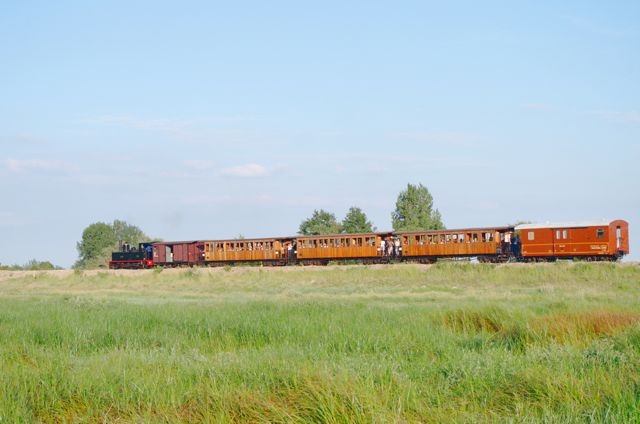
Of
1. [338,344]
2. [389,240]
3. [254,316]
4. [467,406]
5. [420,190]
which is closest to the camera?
[467,406]

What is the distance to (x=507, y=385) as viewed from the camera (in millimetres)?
9531

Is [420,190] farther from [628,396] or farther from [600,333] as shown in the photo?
[628,396]

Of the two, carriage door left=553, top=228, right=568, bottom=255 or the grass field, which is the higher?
carriage door left=553, top=228, right=568, bottom=255

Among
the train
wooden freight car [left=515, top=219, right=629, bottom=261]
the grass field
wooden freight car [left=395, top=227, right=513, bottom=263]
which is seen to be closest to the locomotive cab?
the train

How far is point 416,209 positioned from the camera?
78750 millimetres

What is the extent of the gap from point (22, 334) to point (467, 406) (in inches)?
410

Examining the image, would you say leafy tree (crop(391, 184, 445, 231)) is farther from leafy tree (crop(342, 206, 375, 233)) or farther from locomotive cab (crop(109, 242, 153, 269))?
locomotive cab (crop(109, 242, 153, 269))

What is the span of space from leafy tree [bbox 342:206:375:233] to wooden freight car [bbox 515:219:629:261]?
1457 inches

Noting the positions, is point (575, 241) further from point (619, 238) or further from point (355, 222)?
point (355, 222)

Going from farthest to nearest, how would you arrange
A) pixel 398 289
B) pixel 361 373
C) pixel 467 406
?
pixel 398 289 < pixel 361 373 < pixel 467 406

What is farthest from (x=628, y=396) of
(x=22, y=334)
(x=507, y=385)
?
(x=22, y=334)

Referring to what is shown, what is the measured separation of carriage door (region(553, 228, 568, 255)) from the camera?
44.6 m

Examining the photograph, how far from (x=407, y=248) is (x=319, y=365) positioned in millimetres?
39558

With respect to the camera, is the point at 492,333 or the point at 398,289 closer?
the point at 492,333
